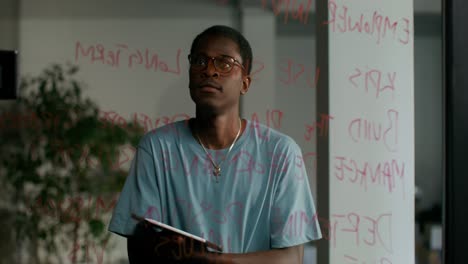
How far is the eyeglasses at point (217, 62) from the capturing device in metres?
1.03

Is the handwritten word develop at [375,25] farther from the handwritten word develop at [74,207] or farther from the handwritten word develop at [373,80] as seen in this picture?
the handwritten word develop at [74,207]

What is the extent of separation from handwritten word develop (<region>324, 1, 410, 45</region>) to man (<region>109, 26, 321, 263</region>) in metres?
0.23

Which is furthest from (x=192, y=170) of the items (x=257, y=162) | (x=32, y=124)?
(x=32, y=124)

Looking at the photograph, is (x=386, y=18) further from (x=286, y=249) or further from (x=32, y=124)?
(x=32, y=124)

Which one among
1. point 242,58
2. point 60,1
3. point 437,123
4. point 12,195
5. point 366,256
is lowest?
point 366,256

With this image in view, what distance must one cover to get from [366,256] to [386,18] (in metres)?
0.52

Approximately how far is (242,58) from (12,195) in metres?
0.55

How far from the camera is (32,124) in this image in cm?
109

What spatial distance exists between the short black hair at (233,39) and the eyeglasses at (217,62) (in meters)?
0.02

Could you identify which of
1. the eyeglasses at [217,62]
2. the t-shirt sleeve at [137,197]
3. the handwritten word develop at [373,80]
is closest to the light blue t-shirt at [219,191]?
the t-shirt sleeve at [137,197]

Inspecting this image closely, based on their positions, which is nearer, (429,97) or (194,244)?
(194,244)

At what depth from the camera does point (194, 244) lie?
3.32 feet

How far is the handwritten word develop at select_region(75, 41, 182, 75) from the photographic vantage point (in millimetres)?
1075

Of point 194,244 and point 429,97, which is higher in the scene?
point 429,97
